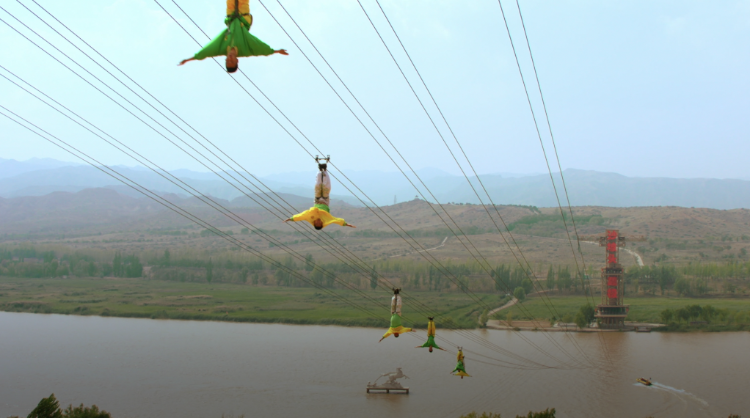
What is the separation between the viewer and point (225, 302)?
55.7 metres

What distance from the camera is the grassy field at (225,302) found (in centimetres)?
4738

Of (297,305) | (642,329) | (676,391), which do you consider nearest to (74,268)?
(297,305)

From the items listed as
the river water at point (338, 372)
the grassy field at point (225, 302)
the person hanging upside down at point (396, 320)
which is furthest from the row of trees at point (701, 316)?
the person hanging upside down at point (396, 320)

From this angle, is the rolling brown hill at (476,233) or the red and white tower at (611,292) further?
the rolling brown hill at (476,233)

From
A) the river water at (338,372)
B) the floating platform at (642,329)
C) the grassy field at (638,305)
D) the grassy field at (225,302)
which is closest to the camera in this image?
the river water at (338,372)

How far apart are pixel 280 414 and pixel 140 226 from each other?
140050mm

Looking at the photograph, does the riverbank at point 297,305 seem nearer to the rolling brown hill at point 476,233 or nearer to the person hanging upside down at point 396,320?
the rolling brown hill at point 476,233

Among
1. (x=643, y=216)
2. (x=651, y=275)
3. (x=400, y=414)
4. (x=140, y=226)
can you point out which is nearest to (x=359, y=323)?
(x=400, y=414)

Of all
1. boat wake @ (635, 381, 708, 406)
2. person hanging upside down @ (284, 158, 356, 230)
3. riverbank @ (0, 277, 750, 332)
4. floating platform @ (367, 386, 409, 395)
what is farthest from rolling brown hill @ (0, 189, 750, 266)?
person hanging upside down @ (284, 158, 356, 230)

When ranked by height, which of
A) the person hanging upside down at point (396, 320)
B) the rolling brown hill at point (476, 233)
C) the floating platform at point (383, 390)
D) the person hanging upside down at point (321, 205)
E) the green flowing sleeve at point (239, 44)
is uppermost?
the rolling brown hill at point (476, 233)

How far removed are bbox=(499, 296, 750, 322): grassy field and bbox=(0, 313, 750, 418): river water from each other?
20.8 ft

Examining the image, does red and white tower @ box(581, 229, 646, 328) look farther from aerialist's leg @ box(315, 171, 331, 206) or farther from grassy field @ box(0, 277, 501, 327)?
aerialist's leg @ box(315, 171, 331, 206)

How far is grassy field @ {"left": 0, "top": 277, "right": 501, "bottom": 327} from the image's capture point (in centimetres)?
4738

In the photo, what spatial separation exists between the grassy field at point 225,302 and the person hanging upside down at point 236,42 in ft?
129
